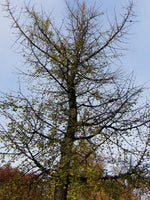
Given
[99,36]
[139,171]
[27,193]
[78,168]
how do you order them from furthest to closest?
[99,36]
[27,193]
[139,171]
[78,168]

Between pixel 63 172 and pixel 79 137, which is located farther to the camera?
pixel 79 137

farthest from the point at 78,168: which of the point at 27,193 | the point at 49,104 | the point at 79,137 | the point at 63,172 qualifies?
the point at 49,104

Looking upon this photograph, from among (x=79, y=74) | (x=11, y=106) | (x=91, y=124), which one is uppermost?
(x=79, y=74)

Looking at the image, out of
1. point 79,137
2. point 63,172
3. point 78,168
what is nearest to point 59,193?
point 63,172

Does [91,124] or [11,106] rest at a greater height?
[11,106]

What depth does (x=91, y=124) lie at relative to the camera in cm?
530

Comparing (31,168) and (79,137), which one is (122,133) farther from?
(31,168)

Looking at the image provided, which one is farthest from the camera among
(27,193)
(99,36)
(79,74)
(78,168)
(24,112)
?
(99,36)

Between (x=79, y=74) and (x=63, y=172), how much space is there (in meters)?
3.23

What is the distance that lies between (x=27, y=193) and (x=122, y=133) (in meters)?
3.20

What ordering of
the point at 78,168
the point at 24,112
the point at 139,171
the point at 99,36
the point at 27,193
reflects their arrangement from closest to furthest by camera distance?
1. the point at 78,168
2. the point at 139,171
3. the point at 27,193
4. the point at 24,112
5. the point at 99,36

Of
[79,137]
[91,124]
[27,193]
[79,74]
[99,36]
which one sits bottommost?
[27,193]

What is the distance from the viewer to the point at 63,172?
182 inches

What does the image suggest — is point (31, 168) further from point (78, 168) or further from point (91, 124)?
point (91, 124)
